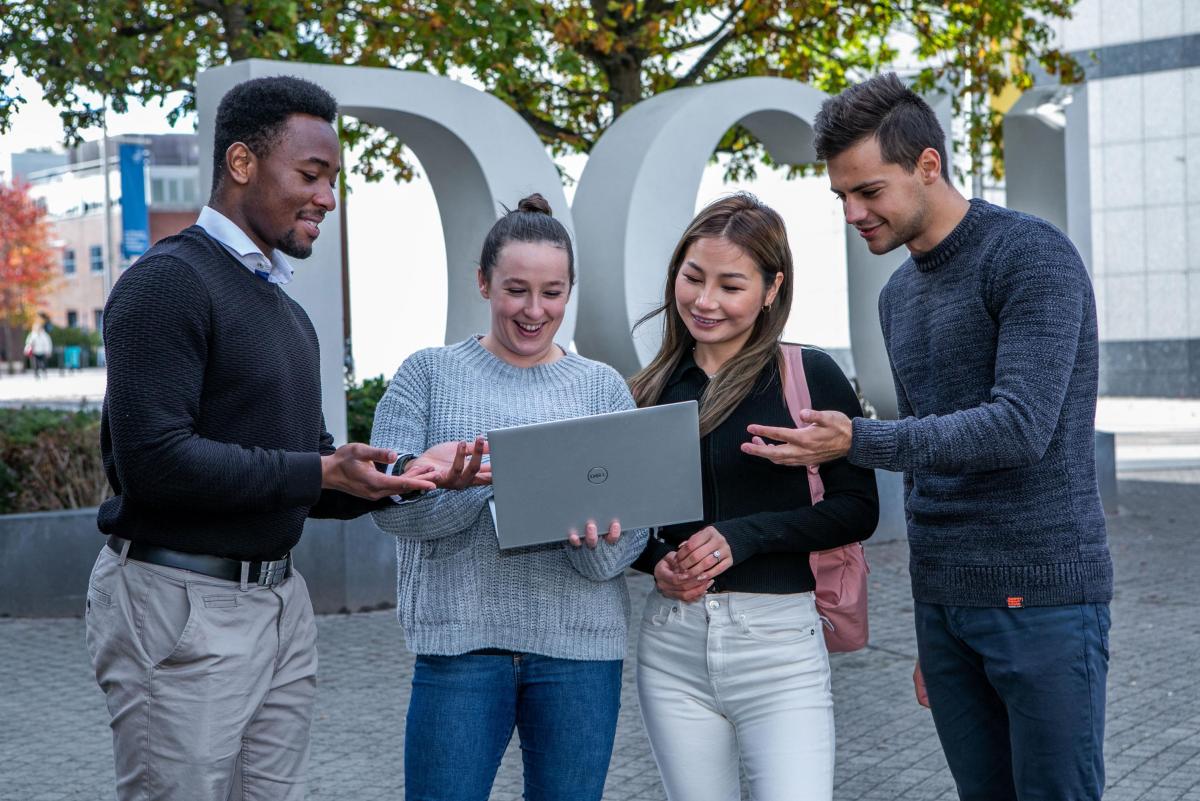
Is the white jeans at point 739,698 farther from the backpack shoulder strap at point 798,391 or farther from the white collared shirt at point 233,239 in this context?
the white collared shirt at point 233,239

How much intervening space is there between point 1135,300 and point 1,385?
30137mm

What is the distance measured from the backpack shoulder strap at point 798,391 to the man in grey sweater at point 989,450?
0.23 m

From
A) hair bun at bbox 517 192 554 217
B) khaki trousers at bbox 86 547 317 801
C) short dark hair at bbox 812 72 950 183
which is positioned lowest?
khaki trousers at bbox 86 547 317 801

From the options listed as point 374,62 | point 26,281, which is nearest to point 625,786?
point 374,62

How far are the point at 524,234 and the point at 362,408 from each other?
24.5 feet

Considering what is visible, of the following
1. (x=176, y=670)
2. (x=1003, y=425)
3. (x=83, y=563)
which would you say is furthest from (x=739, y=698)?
(x=83, y=563)

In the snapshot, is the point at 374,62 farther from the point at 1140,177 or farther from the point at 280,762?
the point at 1140,177

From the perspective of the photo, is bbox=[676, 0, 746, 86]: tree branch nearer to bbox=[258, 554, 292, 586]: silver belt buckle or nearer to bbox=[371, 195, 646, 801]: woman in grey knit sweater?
bbox=[371, 195, 646, 801]: woman in grey knit sweater

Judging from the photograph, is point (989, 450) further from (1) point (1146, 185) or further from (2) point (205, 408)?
(1) point (1146, 185)

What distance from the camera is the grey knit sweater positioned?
9.99ft

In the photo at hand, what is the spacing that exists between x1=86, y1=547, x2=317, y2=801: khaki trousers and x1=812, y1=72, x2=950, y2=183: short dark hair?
1613 mm

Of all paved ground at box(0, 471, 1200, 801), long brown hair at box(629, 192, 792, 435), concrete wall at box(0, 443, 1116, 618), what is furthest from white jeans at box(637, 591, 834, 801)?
concrete wall at box(0, 443, 1116, 618)

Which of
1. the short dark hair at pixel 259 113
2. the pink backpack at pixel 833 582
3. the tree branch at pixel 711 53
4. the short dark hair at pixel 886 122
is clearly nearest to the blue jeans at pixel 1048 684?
the pink backpack at pixel 833 582

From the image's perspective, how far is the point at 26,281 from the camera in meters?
58.5
